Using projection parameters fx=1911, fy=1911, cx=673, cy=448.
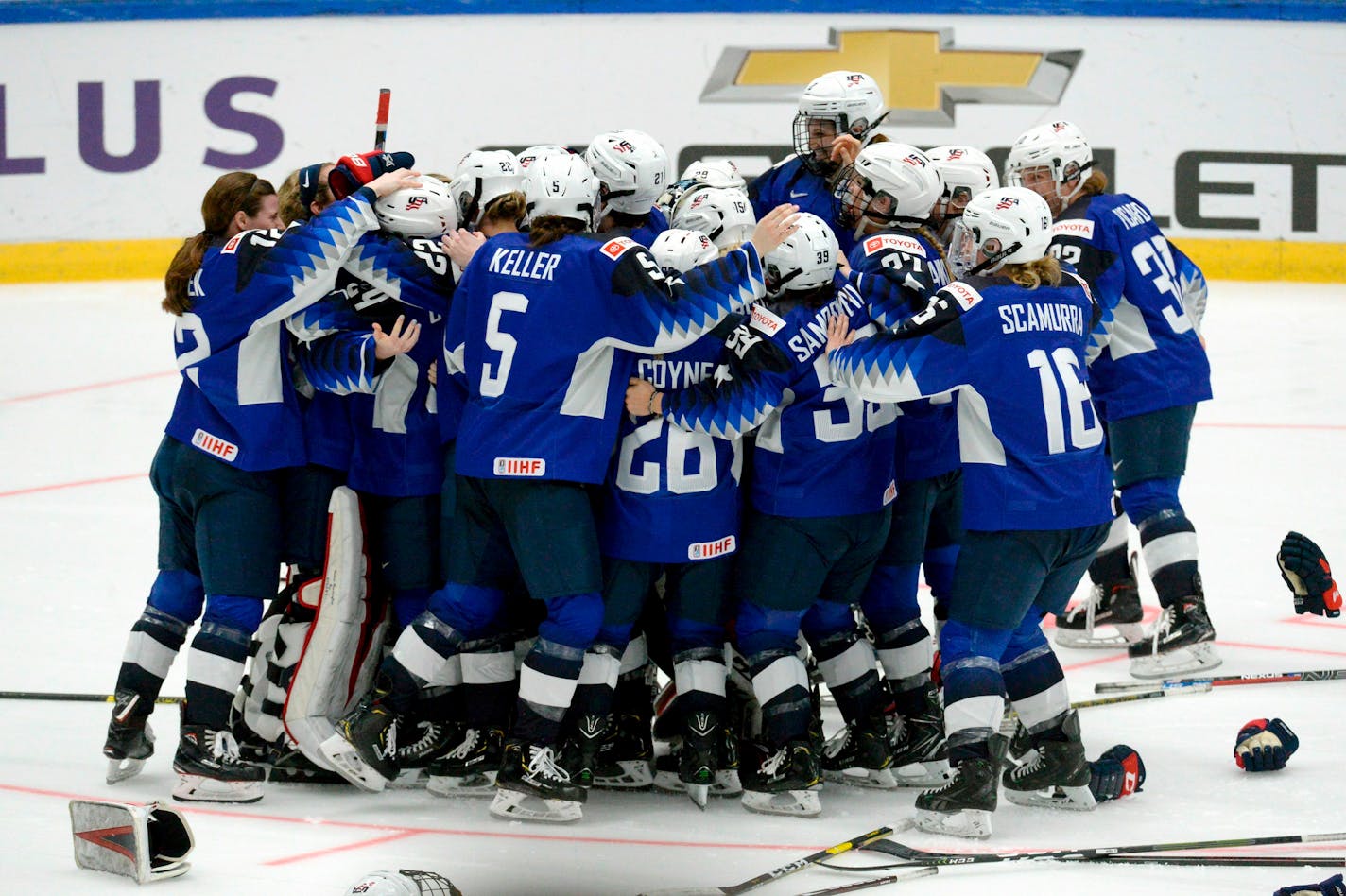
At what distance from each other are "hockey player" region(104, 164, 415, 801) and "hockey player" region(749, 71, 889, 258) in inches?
67.8

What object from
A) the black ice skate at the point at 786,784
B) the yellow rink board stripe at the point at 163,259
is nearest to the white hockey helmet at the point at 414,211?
the black ice skate at the point at 786,784

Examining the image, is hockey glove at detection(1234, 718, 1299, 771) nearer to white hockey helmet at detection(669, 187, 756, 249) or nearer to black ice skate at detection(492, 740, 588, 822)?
black ice skate at detection(492, 740, 588, 822)

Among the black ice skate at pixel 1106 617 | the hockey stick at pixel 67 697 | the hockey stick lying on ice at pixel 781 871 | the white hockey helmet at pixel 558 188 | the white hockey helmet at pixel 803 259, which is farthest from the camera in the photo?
the black ice skate at pixel 1106 617

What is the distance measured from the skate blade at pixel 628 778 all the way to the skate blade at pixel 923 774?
0.70m

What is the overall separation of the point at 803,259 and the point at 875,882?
1680 mm

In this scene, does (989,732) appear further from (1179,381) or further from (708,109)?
(708,109)

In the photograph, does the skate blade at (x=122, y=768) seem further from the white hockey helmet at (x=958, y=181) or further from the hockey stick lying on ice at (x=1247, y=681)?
the hockey stick lying on ice at (x=1247, y=681)

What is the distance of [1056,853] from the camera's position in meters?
4.63

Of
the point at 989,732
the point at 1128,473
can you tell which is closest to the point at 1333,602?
the point at 1128,473

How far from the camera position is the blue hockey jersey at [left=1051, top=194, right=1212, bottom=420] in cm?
638

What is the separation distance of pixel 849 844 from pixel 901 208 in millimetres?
1875

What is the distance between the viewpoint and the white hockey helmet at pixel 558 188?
502 cm

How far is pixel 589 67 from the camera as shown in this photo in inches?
545

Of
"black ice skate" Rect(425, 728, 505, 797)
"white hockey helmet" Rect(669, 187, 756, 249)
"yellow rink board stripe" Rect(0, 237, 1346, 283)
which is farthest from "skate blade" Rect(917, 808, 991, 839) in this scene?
"yellow rink board stripe" Rect(0, 237, 1346, 283)
